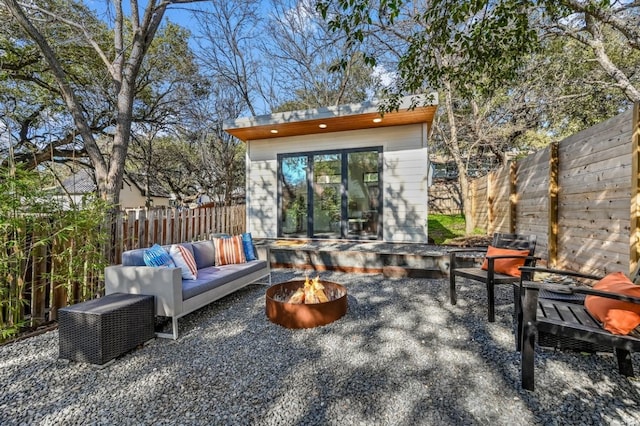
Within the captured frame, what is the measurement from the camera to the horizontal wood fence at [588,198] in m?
3.11

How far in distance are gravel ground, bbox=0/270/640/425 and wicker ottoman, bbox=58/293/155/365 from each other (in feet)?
0.30

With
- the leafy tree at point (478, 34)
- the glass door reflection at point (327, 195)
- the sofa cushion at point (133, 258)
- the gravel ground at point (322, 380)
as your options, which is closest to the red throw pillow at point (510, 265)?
the gravel ground at point (322, 380)

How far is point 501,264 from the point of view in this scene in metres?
3.30

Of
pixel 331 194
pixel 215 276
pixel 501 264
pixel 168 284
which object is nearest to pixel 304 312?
pixel 215 276

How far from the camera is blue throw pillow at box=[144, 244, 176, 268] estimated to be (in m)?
2.96

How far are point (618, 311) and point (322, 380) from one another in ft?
6.22

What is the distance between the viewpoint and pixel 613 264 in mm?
3332

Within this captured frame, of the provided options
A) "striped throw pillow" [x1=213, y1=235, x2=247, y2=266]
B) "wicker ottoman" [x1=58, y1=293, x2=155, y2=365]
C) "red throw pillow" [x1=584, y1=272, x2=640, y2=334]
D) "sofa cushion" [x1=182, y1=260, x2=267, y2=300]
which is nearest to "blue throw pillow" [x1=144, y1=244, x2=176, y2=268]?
"sofa cushion" [x1=182, y1=260, x2=267, y2=300]

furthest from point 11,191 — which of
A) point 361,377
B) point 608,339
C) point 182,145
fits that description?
point 182,145

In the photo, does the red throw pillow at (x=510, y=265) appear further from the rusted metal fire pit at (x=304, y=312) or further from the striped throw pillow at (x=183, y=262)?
the striped throw pillow at (x=183, y=262)

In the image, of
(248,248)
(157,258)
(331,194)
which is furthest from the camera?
(331,194)

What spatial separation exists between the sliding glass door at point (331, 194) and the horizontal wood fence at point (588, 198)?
294cm

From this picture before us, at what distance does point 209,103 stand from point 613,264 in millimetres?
10758

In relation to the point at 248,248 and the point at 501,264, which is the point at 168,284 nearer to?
the point at 248,248
